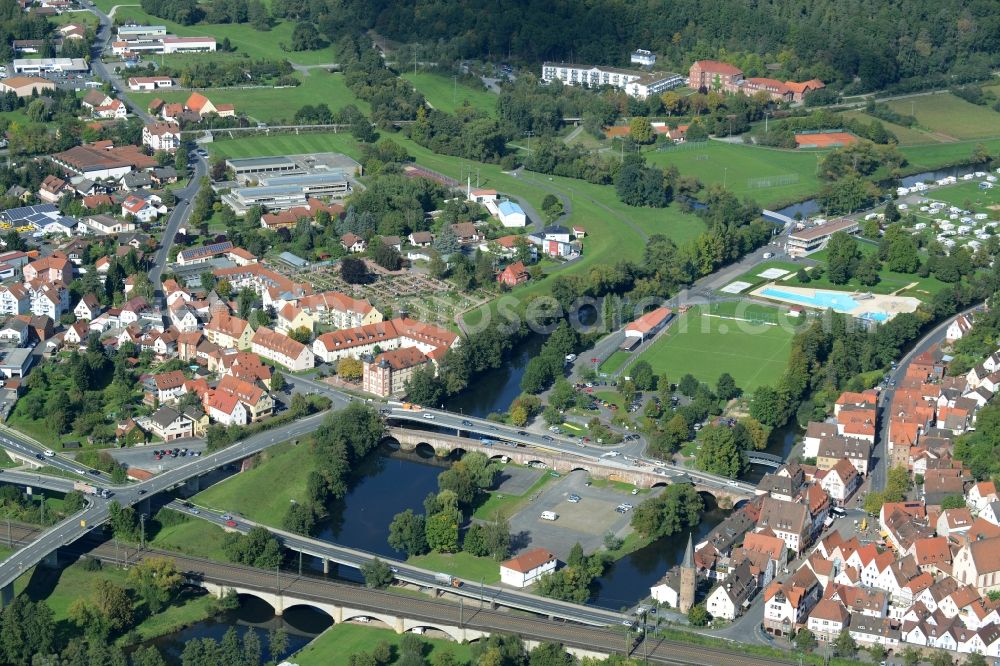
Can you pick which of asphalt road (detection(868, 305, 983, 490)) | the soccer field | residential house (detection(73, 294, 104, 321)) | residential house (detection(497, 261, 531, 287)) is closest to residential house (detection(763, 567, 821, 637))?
asphalt road (detection(868, 305, 983, 490))

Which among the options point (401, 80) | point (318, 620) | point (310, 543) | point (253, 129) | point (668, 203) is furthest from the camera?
point (401, 80)

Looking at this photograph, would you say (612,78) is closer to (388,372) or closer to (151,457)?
(388,372)

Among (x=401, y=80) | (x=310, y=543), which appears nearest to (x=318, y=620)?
(x=310, y=543)

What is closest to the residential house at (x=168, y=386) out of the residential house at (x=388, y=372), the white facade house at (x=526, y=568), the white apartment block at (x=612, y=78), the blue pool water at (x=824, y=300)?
the residential house at (x=388, y=372)

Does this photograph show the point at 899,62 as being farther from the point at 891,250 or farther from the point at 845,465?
the point at 845,465

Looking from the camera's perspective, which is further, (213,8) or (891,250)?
(213,8)

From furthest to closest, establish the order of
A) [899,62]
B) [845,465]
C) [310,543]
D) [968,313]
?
[899,62], [968,313], [845,465], [310,543]
